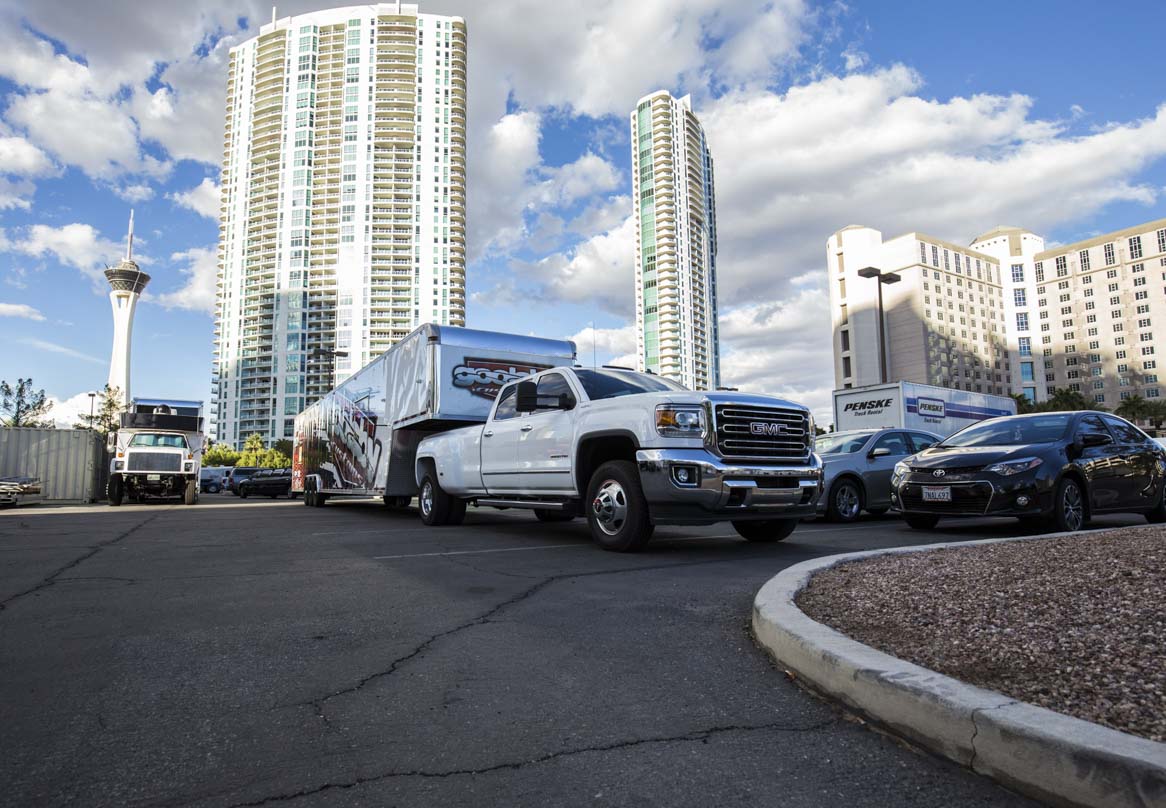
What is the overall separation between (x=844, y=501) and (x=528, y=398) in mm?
5973

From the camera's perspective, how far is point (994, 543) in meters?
6.45

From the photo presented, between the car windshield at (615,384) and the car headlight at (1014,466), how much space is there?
3.68 metres

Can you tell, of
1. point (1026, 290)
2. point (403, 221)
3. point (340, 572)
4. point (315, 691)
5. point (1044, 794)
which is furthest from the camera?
point (1026, 290)

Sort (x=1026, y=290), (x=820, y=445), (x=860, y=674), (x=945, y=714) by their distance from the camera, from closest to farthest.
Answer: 1. (x=945, y=714)
2. (x=860, y=674)
3. (x=820, y=445)
4. (x=1026, y=290)

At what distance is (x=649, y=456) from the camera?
22.6ft

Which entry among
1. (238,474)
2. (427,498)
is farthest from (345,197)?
(427,498)

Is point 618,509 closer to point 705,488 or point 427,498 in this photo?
point 705,488

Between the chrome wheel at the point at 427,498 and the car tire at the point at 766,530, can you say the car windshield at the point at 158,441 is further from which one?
the car tire at the point at 766,530

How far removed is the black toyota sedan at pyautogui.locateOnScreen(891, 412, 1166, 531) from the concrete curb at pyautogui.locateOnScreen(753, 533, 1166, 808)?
618cm

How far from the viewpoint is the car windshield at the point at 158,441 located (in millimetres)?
21781

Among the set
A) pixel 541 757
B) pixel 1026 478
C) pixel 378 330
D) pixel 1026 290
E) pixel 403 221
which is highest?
pixel 403 221

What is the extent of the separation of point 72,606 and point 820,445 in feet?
35.5

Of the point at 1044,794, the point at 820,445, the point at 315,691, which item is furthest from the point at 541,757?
the point at 820,445

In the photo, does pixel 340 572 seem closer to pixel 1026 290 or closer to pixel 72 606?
pixel 72 606
